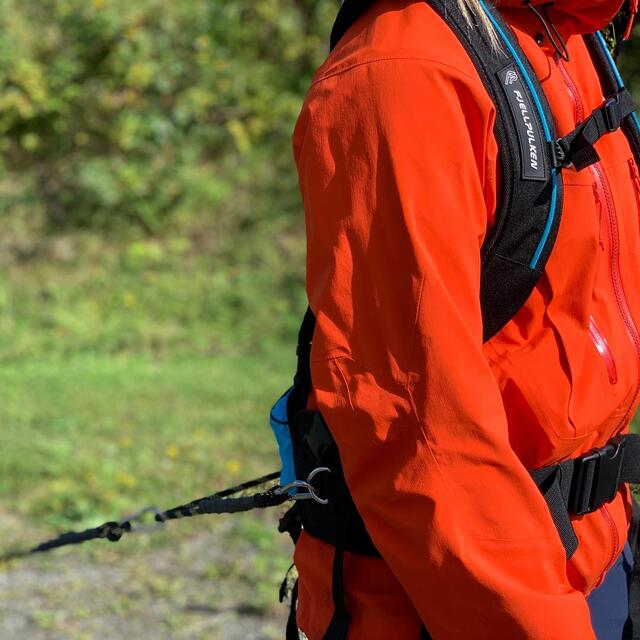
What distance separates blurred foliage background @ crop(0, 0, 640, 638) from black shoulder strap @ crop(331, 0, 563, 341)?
4914 mm

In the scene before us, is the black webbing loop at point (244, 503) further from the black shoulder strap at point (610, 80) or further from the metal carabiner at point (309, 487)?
the black shoulder strap at point (610, 80)

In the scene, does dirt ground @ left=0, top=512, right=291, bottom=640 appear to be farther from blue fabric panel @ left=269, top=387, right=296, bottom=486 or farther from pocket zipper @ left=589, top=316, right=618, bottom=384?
pocket zipper @ left=589, top=316, right=618, bottom=384

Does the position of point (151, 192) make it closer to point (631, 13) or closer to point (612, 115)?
point (631, 13)

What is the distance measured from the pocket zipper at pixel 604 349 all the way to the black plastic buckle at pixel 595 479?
0.12 m

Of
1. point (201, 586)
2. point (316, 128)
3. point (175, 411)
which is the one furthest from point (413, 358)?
point (175, 411)

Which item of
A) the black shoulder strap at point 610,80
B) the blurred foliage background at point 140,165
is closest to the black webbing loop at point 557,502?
the black shoulder strap at point 610,80

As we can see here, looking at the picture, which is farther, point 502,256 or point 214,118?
point 214,118

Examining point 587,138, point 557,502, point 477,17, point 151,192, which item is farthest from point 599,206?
point 151,192

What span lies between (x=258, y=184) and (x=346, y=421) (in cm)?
717

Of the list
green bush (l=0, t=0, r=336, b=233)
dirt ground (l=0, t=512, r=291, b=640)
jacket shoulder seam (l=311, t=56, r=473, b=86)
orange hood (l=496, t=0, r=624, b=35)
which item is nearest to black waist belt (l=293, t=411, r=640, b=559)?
jacket shoulder seam (l=311, t=56, r=473, b=86)

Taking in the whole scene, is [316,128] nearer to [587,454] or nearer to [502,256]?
[502,256]

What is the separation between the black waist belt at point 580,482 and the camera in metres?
1.39

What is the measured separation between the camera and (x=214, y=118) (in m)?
8.41

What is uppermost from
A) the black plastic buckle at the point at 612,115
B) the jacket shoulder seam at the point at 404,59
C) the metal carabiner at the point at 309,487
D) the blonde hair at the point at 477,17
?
the blonde hair at the point at 477,17
